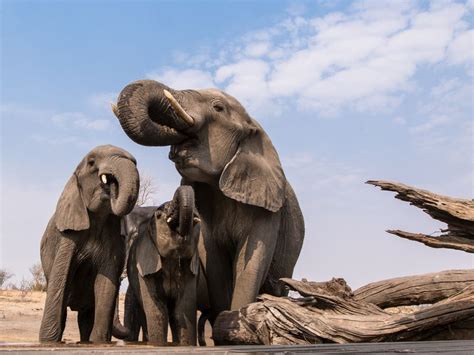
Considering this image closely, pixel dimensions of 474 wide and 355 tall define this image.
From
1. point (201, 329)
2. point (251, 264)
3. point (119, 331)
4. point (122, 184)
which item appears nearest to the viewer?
point (122, 184)

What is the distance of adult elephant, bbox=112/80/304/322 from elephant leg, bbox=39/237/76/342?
81 cm

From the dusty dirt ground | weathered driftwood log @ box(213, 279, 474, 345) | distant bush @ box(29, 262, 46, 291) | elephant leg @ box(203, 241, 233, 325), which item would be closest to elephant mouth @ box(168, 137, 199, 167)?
elephant leg @ box(203, 241, 233, 325)

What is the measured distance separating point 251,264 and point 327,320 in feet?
2.16

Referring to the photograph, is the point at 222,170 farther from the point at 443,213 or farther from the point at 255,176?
the point at 443,213

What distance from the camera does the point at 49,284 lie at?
3.68 meters

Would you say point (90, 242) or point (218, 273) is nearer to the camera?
point (90, 242)

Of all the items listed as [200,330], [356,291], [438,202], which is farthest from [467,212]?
[200,330]

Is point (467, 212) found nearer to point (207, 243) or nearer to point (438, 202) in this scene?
point (438, 202)

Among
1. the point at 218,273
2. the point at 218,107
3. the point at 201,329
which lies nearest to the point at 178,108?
the point at 218,107

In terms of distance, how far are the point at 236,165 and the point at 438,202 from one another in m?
1.35

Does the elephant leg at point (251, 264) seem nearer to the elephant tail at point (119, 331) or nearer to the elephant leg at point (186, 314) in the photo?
the elephant leg at point (186, 314)

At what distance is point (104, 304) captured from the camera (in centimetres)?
368

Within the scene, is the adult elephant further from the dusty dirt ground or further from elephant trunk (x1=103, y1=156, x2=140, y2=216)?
the dusty dirt ground

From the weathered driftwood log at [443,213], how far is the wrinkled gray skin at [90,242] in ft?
4.95
